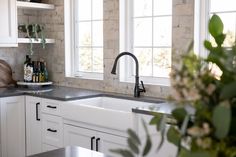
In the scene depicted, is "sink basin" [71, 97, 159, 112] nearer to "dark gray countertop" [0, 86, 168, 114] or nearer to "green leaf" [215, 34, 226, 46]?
"dark gray countertop" [0, 86, 168, 114]

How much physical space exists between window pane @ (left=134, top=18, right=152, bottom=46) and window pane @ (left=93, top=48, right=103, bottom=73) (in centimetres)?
54

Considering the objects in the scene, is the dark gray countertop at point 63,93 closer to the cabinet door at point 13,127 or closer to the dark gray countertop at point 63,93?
the dark gray countertop at point 63,93

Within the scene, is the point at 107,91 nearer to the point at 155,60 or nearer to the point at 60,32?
the point at 155,60

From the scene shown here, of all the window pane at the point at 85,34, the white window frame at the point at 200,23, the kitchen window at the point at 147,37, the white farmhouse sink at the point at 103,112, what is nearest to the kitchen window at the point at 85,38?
the window pane at the point at 85,34

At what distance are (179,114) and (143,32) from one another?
2.99 metres

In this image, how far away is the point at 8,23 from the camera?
4121mm

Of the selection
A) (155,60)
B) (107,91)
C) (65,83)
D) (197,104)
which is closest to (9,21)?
(65,83)

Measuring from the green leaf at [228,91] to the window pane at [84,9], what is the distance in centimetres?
369

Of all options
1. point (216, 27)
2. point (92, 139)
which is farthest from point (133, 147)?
point (92, 139)

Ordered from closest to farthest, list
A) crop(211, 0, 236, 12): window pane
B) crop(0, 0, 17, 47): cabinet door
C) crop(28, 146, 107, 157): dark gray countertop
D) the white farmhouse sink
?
crop(28, 146, 107, 157): dark gray countertop
the white farmhouse sink
crop(211, 0, 236, 12): window pane
crop(0, 0, 17, 47): cabinet door

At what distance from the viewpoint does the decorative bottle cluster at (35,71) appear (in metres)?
4.39

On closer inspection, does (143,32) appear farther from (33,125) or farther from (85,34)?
(33,125)

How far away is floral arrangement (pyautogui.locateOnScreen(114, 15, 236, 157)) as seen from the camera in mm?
701

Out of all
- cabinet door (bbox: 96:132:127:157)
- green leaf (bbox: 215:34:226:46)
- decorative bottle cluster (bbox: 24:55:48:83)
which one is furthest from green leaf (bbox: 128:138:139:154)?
decorative bottle cluster (bbox: 24:55:48:83)
